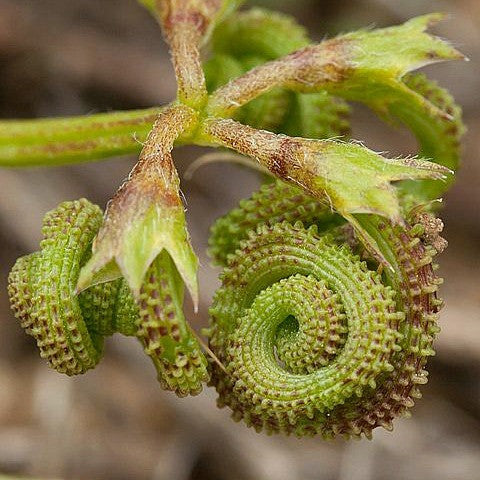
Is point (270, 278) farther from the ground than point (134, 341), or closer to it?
closer to it

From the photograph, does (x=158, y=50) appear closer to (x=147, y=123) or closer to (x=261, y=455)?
(x=261, y=455)

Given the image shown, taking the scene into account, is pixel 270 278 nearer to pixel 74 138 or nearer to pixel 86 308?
pixel 86 308

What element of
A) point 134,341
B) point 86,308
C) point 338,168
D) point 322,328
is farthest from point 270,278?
point 134,341

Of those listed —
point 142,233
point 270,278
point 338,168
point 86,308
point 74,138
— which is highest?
point 74,138

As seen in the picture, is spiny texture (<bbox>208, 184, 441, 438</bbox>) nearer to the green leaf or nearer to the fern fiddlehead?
the fern fiddlehead

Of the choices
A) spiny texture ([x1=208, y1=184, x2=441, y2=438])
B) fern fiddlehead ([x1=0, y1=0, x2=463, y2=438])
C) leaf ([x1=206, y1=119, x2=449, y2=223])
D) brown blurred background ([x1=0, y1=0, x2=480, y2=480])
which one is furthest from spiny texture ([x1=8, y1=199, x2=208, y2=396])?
brown blurred background ([x1=0, y1=0, x2=480, y2=480])

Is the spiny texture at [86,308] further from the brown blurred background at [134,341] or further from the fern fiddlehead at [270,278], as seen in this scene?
the brown blurred background at [134,341]

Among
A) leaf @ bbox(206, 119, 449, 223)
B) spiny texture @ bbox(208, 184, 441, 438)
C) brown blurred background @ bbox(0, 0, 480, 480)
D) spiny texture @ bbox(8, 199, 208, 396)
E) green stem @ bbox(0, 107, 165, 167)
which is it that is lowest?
spiny texture @ bbox(8, 199, 208, 396)
